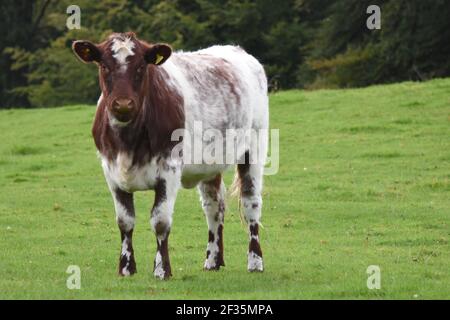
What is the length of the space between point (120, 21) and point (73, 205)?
3239cm

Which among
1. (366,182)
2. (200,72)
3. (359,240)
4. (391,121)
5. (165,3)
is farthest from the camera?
(165,3)

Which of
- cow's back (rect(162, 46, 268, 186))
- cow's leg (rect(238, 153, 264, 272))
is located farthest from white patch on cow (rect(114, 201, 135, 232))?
cow's leg (rect(238, 153, 264, 272))

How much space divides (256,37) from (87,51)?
3910cm

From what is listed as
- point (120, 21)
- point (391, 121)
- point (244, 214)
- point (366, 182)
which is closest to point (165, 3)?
point (120, 21)

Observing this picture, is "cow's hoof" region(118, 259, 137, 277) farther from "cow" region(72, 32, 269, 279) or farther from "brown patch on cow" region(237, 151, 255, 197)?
"brown patch on cow" region(237, 151, 255, 197)

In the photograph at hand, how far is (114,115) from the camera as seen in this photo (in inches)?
402

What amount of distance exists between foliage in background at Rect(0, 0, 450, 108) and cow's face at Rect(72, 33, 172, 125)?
88.7ft

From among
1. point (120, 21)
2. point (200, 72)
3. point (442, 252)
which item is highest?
point (120, 21)

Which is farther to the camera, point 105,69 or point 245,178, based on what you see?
point 245,178

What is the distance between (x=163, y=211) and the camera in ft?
34.5

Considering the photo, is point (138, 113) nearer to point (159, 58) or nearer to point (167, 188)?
point (159, 58)

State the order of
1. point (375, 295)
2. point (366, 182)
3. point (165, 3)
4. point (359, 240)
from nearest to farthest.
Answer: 1. point (375, 295)
2. point (359, 240)
3. point (366, 182)
4. point (165, 3)

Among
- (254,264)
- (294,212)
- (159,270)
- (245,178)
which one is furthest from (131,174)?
(294,212)

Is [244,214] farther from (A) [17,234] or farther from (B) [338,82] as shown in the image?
(B) [338,82]
